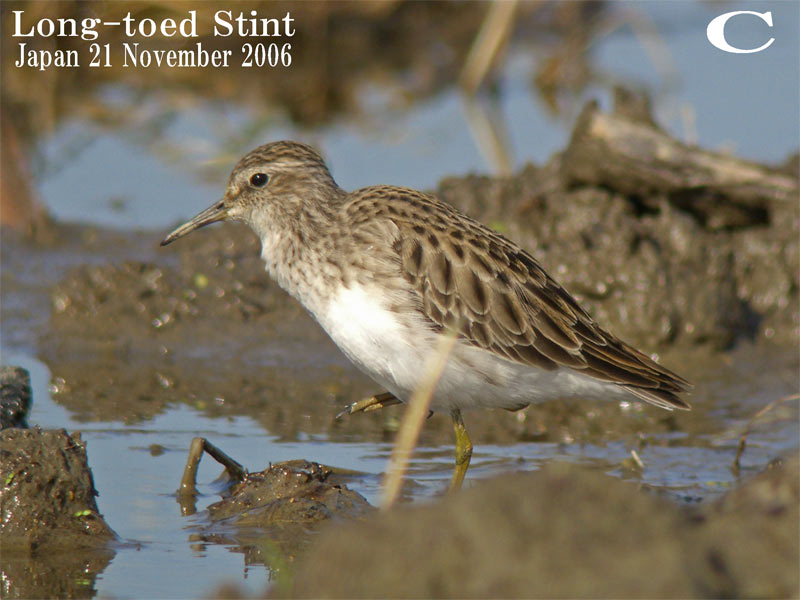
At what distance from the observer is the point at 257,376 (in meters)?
8.20

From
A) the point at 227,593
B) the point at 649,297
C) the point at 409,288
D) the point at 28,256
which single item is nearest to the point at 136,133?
the point at 28,256

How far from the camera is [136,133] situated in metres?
12.1

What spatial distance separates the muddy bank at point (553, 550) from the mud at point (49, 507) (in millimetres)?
2109

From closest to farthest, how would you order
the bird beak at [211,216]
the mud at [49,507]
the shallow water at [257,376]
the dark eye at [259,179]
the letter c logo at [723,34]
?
the mud at [49,507]
the shallow water at [257,376]
the dark eye at [259,179]
the bird beak at [211,216]
the letter c logo at [723,34]

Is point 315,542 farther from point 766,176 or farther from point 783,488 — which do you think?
point 766,176

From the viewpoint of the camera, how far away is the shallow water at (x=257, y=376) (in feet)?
20.6

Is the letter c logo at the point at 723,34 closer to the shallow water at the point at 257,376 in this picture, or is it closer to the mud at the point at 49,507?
the shallow water at the point at 257,376

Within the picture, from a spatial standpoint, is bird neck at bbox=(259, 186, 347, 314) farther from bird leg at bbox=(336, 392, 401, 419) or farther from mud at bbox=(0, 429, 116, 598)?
mud at bbox=(0, 429, 116, 598)

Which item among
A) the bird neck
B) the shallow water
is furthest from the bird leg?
the bird neck

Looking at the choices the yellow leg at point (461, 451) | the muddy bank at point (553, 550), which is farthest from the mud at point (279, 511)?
the muddy bank at point (553, 550)

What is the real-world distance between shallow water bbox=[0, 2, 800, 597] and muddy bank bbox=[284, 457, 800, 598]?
68.6 inches

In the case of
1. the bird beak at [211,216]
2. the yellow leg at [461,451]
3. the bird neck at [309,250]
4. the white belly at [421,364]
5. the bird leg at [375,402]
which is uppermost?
the bird beak at [211,216]

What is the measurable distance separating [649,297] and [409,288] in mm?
2679

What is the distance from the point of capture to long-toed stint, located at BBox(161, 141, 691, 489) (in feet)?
19.5
